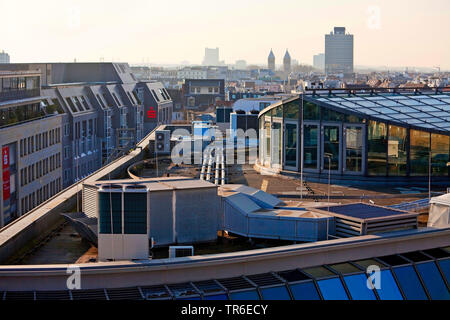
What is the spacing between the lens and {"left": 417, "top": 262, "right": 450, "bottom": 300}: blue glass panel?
16734mm

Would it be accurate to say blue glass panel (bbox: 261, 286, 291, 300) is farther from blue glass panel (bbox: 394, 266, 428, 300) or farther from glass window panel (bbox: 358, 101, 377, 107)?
glass window panel (bbox: 358, 101, 377, 107)

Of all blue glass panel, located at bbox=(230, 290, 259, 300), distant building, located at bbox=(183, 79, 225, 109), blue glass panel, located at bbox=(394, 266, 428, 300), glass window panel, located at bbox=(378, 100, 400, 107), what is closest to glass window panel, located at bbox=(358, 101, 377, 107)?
glass window panel, located at bbox=(378, 100, 400, 107)

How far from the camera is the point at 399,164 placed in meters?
37.5

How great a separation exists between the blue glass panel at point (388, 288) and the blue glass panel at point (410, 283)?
0.17m

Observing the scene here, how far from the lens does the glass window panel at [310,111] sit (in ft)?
130

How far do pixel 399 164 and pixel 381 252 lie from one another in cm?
2097

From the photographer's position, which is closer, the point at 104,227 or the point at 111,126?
the point at 104,227

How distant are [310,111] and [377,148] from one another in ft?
13.1

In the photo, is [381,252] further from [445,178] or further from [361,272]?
[445,178]

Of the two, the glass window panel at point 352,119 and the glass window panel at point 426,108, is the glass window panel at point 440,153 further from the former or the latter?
the glass window panel at point 426,108

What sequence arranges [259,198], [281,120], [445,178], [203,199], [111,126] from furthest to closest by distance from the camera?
[111,126] → [281,120] → [445,178] → [259,198] → [203,199]

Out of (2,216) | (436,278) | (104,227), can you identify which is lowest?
(2,216)

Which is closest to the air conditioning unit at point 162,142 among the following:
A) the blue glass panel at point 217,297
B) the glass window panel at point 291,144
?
the glass window panel at point 291,144

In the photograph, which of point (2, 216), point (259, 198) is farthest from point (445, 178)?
point (2, 216)
